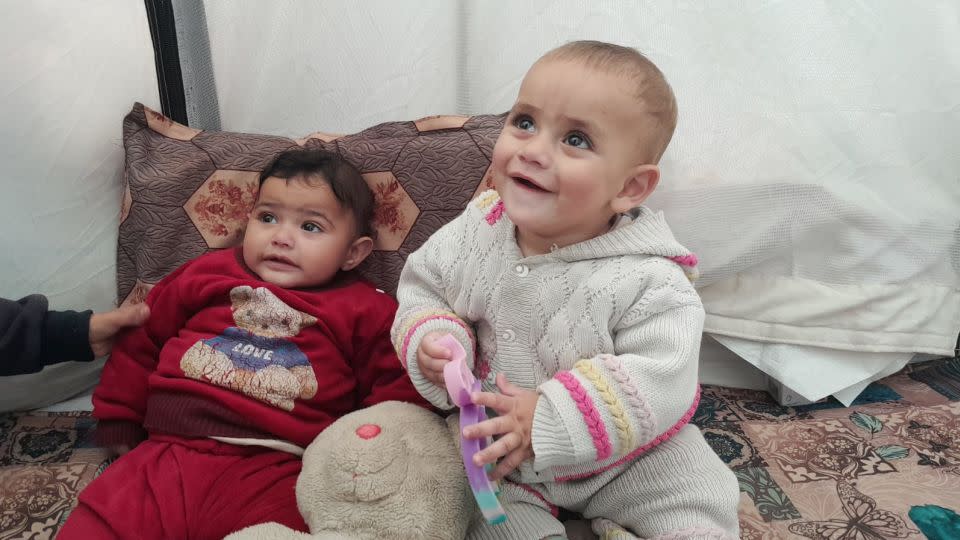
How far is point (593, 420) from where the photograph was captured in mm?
752

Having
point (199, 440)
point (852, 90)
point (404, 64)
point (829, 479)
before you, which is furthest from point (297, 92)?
point (829, 479)

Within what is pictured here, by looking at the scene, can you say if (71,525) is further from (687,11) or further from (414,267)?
(687,11)

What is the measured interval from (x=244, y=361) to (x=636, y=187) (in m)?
0.61

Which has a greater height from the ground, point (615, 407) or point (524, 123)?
point (524, 123)

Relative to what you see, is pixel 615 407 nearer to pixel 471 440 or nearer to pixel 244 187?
pixel 471 440

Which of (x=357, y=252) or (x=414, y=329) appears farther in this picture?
(x=357, y=252)

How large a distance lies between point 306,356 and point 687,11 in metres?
0.88

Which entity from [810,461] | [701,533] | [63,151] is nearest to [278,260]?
[63,151]

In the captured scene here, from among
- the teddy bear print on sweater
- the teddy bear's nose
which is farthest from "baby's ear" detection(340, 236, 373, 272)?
the teddy bear's nose

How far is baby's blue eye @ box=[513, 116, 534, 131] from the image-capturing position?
0.81 metres

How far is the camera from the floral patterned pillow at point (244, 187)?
116cm

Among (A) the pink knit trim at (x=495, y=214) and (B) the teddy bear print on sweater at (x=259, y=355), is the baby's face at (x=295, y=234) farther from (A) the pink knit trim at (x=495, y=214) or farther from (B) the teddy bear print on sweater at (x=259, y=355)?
(A) the pink knit trim at (x=495, y=214)

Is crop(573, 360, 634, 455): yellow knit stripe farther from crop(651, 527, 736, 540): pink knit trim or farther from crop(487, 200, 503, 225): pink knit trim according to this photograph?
crop(487, 200, 503, 225): pink knit trim

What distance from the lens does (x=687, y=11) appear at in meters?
1.22
